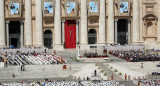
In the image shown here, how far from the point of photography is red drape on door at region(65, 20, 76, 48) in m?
84.7

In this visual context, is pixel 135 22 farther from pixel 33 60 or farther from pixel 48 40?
pixel 33 60

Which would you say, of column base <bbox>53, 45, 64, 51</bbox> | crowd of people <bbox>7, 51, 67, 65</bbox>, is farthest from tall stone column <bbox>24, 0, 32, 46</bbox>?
crowd of people <bbox>7, 51, 67, 65</bbox>

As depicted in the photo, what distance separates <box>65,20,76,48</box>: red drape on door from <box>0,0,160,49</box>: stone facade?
805 mm

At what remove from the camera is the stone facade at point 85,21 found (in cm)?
8188

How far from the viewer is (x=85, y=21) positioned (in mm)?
83688

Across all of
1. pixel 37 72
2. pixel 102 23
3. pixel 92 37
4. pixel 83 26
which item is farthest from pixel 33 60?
pixel 92 37

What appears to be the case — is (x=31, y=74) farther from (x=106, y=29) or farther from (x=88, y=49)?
(x=106, y=29)

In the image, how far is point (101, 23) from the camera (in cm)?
8388

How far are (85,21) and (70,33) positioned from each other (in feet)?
16.1

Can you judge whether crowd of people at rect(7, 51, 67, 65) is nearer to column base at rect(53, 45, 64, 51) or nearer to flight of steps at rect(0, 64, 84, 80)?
flight of steps at rect(0, 64, 84, 80)

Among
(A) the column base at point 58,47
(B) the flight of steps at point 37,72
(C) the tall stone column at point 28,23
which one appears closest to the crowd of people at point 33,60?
(B) the flight of steps at point 37,72

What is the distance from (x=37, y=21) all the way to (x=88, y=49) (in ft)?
46.7

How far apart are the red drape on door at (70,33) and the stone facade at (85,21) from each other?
805mm

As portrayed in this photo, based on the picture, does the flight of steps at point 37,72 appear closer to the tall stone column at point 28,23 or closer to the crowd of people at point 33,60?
the crowd of people at point 33,60
